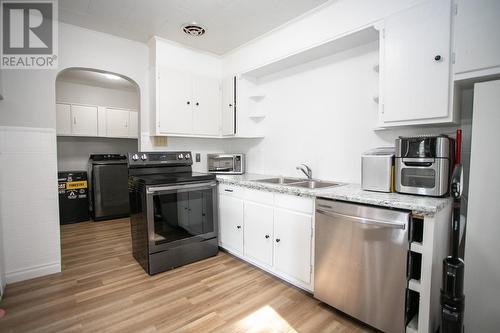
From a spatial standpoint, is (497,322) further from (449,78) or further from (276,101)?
(276,101)

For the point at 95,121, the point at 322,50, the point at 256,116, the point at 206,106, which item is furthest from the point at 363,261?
the point at 95,121

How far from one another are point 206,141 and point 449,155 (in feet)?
9.31

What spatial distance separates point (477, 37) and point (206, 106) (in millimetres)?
2704

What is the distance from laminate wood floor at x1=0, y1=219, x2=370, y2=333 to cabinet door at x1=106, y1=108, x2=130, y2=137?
9.59 ft

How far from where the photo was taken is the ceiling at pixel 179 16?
2.24m

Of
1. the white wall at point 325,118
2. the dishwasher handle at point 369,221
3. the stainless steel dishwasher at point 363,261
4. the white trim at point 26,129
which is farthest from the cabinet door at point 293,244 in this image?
the white trim at point 26,129

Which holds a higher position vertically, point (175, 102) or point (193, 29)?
point (193, 29)

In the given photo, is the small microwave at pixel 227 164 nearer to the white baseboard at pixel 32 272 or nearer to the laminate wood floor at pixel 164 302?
the laminate wood floor at pixel 164 302

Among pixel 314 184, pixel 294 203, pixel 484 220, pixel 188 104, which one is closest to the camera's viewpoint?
pixel 484 220

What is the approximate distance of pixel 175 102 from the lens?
3066 mm

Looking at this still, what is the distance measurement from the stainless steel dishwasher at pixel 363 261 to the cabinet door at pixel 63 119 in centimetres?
479

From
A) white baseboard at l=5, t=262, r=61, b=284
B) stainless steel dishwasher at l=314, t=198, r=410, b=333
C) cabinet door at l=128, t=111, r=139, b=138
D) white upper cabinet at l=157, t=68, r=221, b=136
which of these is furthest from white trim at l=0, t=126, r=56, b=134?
cabinet door at l=128, t=111, r=139, b=138

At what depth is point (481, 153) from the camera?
1422 millimetres

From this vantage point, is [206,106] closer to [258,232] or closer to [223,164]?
[223,164]
